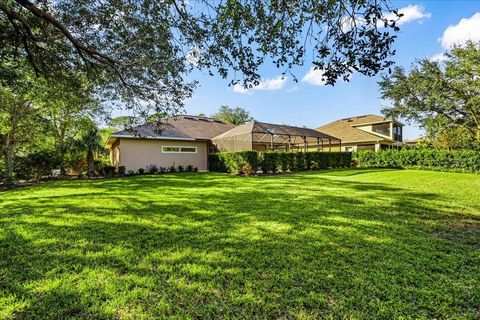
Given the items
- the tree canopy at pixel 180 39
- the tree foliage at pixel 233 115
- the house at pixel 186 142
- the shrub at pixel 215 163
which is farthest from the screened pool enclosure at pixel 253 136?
the tree foliage at pixel 233 115

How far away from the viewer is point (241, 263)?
132 inches

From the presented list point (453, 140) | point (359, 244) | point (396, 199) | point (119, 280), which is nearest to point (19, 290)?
point (119, 280)

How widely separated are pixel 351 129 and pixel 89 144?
28850mm

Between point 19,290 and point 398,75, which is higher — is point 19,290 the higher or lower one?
the lower one

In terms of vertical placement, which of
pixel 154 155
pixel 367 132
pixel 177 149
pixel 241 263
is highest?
pixel 367 132

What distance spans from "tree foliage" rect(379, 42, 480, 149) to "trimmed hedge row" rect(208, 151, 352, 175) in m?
6.32

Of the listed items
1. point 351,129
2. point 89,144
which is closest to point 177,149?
point 89,144

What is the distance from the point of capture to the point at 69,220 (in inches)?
217

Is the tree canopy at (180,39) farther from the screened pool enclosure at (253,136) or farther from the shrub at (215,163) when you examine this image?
the shrub at (215,163)

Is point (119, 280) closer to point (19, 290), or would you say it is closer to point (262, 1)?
point (19, 290)

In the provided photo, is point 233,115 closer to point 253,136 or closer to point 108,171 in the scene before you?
point 253,136

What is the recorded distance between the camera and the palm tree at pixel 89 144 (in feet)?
52.0

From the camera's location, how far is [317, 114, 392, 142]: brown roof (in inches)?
1139

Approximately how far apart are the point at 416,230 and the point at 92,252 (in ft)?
19.1
